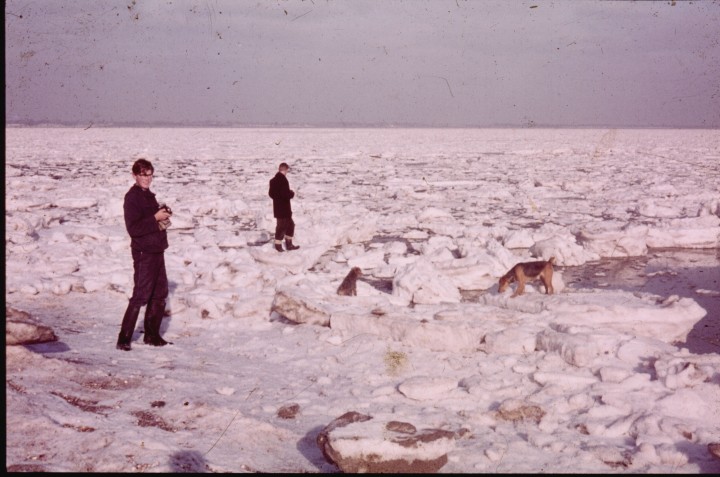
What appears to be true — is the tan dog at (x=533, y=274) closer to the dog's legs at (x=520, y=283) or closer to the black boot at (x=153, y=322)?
the dog's legs at (x=520, y=283)

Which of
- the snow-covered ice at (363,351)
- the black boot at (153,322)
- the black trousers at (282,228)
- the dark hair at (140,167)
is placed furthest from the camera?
the black trousers at (282,228)

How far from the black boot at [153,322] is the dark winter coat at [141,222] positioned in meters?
0.48

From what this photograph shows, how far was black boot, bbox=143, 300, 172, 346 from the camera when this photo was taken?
476cm

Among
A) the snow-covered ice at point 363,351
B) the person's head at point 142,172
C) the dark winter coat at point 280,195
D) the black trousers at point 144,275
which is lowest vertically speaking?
the snow-covered ice at point 363,351

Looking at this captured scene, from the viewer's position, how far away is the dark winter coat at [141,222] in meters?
4.45

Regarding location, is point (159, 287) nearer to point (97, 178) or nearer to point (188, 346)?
point (188, 346)

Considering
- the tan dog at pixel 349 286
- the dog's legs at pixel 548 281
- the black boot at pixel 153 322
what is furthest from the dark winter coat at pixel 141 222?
the dog's legs at pixel 548 281

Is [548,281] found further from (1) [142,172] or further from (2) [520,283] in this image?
(1) [142,172]

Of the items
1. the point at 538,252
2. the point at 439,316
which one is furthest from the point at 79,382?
the point at 538,252

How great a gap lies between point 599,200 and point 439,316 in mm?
10817

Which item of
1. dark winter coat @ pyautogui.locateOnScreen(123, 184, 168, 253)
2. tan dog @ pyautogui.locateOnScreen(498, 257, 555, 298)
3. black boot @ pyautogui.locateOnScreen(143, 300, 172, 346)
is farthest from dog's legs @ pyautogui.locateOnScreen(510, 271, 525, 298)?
dark winter coat @ pyautogui.locateOnScreen(123, 184, 168, 253)

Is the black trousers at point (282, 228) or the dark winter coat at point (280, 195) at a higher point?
the dark winter coat at point (280, 195)

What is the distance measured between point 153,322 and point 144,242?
712mm

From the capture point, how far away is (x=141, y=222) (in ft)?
14.6
